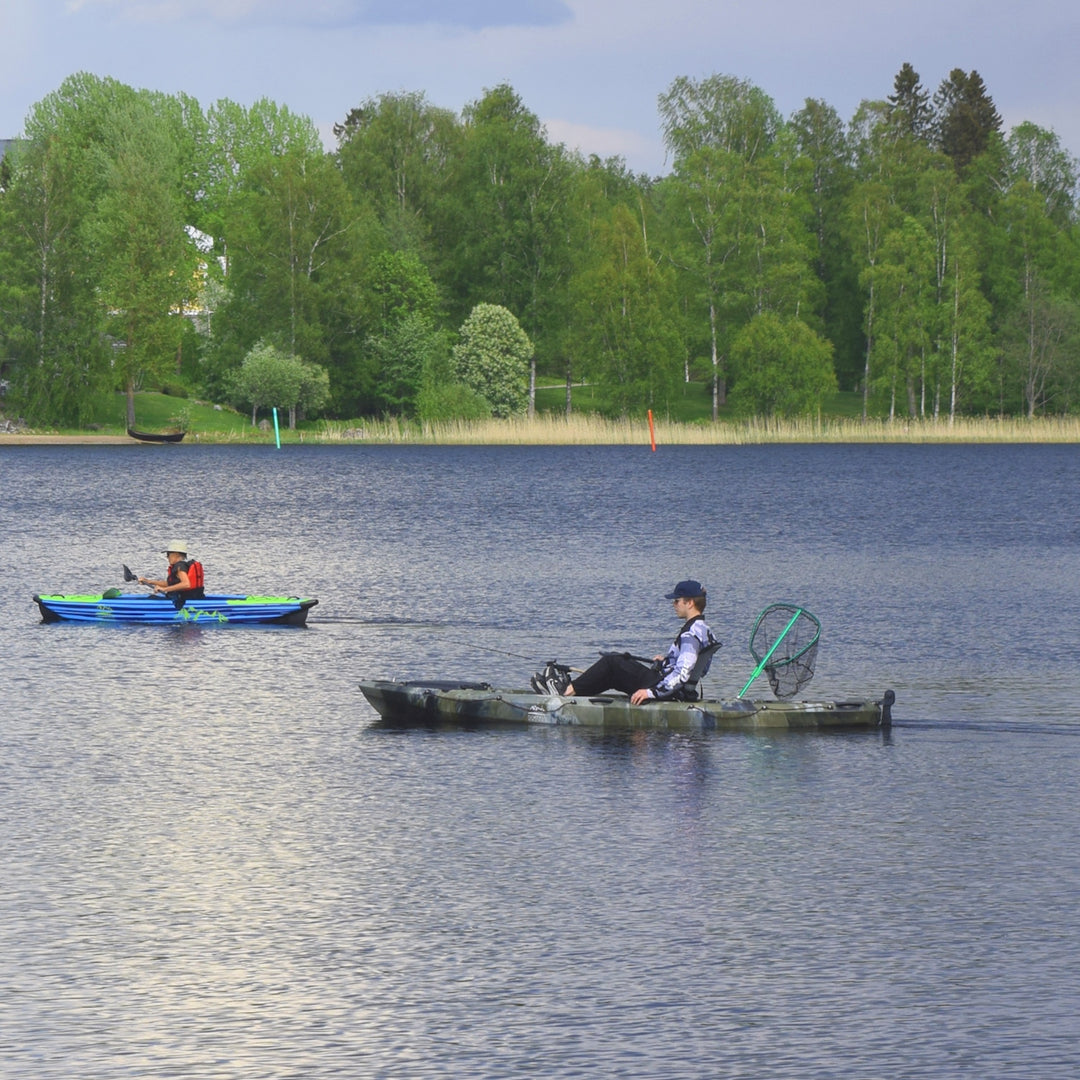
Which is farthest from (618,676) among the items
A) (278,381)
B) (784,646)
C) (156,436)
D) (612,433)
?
(156,436)

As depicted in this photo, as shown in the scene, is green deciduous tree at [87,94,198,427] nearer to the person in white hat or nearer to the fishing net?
the person in white hat

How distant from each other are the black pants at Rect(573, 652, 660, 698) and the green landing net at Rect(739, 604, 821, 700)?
130 cm

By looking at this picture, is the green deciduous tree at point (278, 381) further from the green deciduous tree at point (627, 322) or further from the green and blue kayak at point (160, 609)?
the green and blue kayak at point (160, 609)

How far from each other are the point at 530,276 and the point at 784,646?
107 m

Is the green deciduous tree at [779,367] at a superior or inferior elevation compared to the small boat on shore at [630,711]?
superior

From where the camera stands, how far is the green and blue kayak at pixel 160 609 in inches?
1170

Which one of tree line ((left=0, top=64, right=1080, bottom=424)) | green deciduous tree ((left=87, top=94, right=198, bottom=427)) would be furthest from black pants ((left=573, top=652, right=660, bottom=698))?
green deciduous tree ((left=87, top=94, right=198, bottom=427))

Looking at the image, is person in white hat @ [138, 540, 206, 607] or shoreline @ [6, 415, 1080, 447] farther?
shoreline @ [6, 415, 1080, 447]

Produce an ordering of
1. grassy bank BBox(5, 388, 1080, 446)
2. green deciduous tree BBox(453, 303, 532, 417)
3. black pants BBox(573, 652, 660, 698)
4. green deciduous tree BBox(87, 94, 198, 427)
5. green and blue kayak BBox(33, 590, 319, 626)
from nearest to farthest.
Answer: black pants BBox(573, 652, 660, 698) < green and blue kayak BBox(33, 590, 319, 626) < grassy bank BBox(5, 388, 1080, 446) < green deciduous tree BBox(87, 94, 198, 427) < green deciduous tree BBox(453, 303, 532, 417)

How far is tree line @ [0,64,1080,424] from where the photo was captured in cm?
11488

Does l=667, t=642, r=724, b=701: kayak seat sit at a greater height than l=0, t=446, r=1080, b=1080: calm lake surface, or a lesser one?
greater

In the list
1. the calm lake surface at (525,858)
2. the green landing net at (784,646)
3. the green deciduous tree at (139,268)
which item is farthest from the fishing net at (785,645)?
the green deciduous tree at (139,268)

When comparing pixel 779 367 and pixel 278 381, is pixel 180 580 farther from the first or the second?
pixel 779 367

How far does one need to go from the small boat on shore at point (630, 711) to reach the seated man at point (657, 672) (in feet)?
0.55
